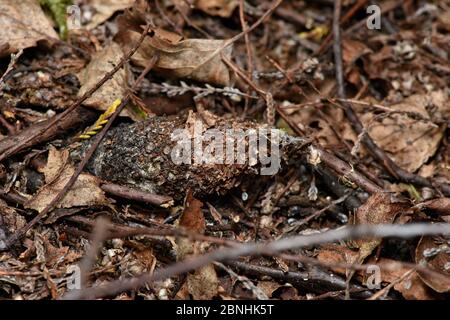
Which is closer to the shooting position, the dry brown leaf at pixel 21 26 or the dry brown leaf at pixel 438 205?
the dry brown leaf at pixel 438 205

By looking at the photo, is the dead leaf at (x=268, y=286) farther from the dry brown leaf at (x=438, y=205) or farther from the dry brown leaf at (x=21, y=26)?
the dry brown leaf at (x=21, y=26)

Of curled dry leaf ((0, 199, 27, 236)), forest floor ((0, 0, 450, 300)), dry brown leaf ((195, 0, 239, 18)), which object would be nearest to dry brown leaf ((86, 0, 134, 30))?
forest floor ((0, 0, 450, 300))

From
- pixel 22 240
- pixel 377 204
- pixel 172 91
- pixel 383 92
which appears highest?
pixel 383 92

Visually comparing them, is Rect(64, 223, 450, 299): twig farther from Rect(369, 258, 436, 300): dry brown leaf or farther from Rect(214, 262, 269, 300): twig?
Rect(369, 258, 436, 300): dry brown leaf

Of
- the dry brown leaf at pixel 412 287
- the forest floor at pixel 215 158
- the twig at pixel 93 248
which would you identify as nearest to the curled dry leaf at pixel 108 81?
the forest floor at pixel 215 158
